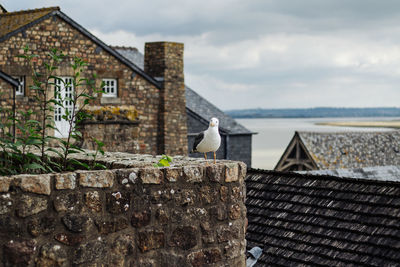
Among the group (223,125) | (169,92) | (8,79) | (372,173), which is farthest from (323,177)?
(223,125)

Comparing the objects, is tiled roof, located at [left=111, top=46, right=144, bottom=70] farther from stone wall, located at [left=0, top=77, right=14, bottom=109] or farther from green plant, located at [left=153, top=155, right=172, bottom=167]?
green plant, located at [left=153, top=155, right=172, bottom=167]

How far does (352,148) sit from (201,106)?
970 centimetres

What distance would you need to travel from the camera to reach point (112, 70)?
2594cm

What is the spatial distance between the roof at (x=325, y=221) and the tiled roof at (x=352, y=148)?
2474 centimetres

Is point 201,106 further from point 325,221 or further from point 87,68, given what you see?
point 325,221

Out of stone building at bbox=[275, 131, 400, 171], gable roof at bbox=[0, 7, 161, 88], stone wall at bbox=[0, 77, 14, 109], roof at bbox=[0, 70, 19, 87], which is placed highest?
gable roof at bbox=[0, 7, 161, 88]

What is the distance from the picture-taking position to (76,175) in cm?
437

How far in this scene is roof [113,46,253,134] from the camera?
39781mm

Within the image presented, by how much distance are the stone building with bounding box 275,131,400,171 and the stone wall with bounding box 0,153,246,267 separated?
30228 mm

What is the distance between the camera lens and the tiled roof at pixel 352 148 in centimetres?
3603

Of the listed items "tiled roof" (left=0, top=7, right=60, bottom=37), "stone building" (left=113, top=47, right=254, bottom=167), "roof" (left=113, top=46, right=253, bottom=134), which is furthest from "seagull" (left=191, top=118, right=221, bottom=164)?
"roof" (left=113, top=46, right=253, bottom=134)

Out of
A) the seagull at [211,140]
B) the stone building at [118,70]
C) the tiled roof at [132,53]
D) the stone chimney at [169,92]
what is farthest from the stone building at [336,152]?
the seagull at [211,140]

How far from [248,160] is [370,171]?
1791 cm

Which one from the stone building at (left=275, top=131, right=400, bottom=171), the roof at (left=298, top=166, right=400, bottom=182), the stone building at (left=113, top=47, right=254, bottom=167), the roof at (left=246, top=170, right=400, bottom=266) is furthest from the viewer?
the stone building at (left=113, top=47, right=254, bottom=167)
